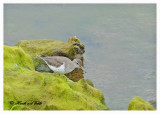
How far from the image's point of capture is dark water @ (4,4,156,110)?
48.5ft

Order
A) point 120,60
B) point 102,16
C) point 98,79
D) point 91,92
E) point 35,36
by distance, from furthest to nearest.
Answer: point 102,16 < point 35,36 < point 120,60 < point 98,79 < point 91,92

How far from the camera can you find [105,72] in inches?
622

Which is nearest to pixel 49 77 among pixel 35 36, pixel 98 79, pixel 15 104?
pixel 15 104

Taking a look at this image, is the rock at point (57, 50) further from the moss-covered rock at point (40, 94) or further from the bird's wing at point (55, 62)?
the moss-covered rock at point (40, 94)

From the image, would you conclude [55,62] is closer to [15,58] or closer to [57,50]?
[15,58]

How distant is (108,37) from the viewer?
18719mm

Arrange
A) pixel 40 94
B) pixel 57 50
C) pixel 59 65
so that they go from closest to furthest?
pixel 40 94 → pixel 59 65 → pixel 57 50

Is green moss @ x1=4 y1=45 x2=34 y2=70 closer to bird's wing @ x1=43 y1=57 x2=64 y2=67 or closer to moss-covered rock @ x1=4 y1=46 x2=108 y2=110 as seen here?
moss-covered rock @ x1=4 y1=46 x2=108 y2=110

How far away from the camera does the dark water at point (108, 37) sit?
14.8 metres

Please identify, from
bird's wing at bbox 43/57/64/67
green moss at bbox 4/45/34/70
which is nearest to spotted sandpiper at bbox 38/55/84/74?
bird's wing at bbox 43/57/64/67

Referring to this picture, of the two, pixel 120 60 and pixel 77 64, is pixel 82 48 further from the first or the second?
pixel 77 64

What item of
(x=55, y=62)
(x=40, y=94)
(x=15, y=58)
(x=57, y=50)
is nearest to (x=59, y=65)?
(x=55, y=62)

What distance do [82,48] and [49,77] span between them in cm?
550

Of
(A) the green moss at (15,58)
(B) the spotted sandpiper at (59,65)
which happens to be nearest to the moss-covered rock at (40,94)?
(A) the green moss at (15,58)
